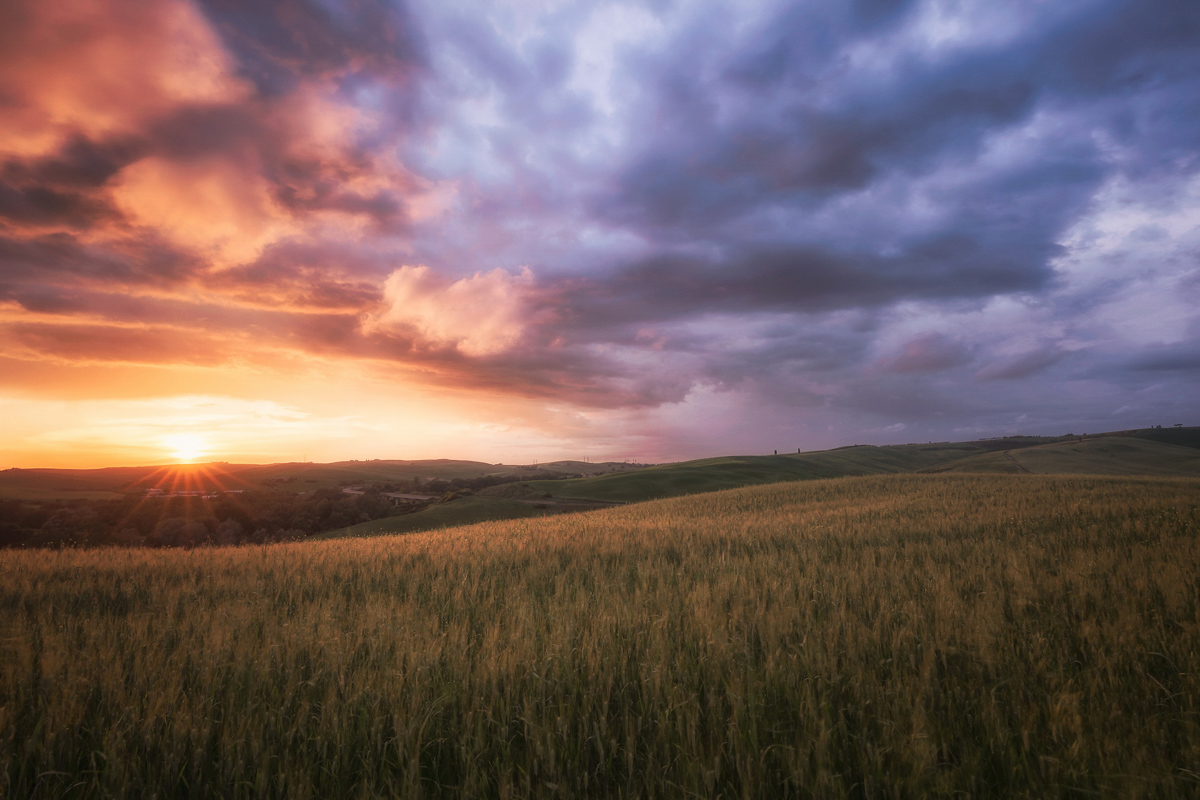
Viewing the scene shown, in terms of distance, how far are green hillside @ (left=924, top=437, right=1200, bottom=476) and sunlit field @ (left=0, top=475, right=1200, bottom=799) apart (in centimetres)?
7492

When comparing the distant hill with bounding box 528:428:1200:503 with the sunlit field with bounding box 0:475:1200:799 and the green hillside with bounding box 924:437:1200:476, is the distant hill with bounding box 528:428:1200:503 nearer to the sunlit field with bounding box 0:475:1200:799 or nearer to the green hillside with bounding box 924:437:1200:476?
the green hillside with bounding box 924:437:1200:476

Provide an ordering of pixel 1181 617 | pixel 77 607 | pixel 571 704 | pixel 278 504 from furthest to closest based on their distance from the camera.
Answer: pixel 278 504
pixel 77 607
pixel 1181 617
pixel 571 704

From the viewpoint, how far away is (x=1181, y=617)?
4359 millimetres

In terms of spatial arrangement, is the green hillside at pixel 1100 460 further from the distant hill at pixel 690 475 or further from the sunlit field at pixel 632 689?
the sunlit field at pixel 632 689

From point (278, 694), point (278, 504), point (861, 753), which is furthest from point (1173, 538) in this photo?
point (278, 504)

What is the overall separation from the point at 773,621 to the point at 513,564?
4984 mm

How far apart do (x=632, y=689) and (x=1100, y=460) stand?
347 feet

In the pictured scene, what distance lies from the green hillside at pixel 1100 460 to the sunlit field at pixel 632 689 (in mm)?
74920

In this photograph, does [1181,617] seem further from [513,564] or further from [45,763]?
[45,763]

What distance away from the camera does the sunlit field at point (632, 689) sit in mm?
2396

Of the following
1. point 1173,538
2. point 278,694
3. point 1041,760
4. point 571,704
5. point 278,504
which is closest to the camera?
point 1041,760

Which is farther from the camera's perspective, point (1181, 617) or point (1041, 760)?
point (1181, 617)

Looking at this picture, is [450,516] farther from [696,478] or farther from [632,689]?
[632,689]

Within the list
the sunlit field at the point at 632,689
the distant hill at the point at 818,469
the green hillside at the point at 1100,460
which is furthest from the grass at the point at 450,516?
the green hillside at the point at 1100,460
